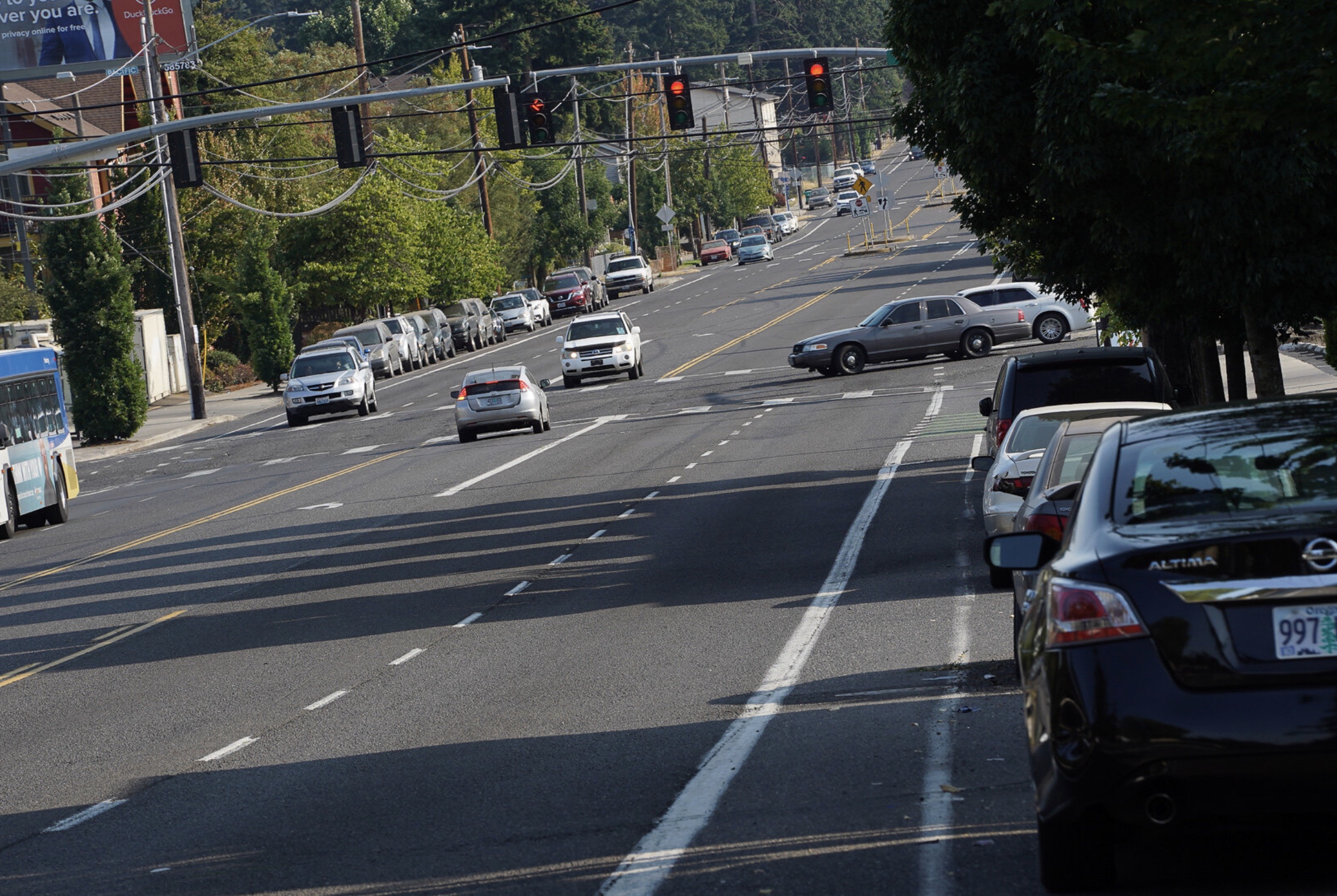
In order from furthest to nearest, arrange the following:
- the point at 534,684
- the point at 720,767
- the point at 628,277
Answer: the point at 628,277 < the point at 534,684 < the point at 720,767

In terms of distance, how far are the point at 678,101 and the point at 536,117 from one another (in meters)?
3.74

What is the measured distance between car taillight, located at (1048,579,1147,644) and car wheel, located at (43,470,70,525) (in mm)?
25038

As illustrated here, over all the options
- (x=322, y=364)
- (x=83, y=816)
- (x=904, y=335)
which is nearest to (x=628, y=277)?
(x=322, y=364)

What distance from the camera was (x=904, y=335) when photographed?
137ft

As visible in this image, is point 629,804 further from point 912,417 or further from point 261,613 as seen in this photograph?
point 912,417

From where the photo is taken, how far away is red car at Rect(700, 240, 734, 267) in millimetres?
104562

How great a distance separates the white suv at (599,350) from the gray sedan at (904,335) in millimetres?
4916

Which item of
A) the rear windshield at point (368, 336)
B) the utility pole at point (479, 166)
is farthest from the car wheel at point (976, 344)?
the utility pole at point (479, 166)

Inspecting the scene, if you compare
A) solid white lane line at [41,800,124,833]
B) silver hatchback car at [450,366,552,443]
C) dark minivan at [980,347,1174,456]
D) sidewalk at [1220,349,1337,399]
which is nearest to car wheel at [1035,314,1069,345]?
sidewalk at [1220,349,1337,399]

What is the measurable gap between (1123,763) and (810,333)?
155ft

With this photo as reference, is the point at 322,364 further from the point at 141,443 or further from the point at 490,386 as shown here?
the point at 490,386

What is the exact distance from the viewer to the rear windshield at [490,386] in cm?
3394

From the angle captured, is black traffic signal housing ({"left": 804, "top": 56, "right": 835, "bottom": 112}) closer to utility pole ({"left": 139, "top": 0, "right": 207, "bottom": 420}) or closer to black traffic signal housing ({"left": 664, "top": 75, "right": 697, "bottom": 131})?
black traffic signal housing ({"left": 664, "top": 75, "right": 697, "bottom": 131})

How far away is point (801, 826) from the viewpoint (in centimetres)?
707
